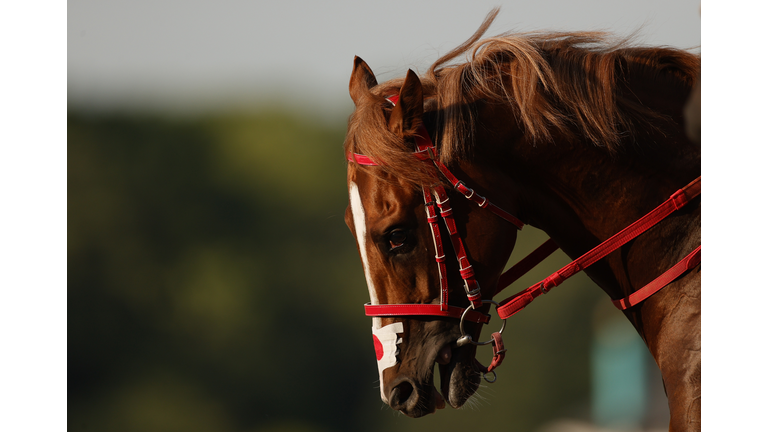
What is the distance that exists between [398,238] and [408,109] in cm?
39

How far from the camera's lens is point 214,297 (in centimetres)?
1439

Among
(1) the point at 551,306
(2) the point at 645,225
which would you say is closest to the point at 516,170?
(2) the point at 645,225

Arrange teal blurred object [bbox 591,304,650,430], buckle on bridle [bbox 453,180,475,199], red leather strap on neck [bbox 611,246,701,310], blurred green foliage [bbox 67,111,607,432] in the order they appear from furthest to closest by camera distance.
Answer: blurred green foliage [bbox 67,111,607,432] < teal blurred object [bbox 591,304,650,430] < buckle on bridle [bbox 453,180,475,199] < red leather strap on neck [bbox 611,246,701,310]

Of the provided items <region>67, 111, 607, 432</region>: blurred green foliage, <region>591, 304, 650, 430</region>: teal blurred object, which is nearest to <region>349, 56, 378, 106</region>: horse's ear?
<region>67, 111, 607, 432</region>: blurred green foliage

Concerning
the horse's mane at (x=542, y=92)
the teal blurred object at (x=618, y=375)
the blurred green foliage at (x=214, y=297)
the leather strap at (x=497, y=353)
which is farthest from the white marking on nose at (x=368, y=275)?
the teal blurred object at (x=618, y=375)

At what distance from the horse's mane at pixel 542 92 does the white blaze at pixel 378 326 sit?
0.17 m

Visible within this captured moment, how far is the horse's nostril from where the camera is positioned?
159cm

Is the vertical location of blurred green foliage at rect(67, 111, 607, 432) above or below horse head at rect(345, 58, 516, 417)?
below

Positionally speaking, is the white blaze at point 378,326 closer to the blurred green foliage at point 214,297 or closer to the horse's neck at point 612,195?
the horse's neck at point 612,195

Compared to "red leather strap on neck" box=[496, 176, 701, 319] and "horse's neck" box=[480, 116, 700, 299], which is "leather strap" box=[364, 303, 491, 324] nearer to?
"red leather strap on neck" box=[496, 176, 701, 319]

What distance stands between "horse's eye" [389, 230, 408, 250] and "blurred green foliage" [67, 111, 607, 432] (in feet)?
38.4

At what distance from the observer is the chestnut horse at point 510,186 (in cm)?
145

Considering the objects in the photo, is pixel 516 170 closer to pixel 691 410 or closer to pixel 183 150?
pixel 691 410

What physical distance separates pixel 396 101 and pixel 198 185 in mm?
14201
